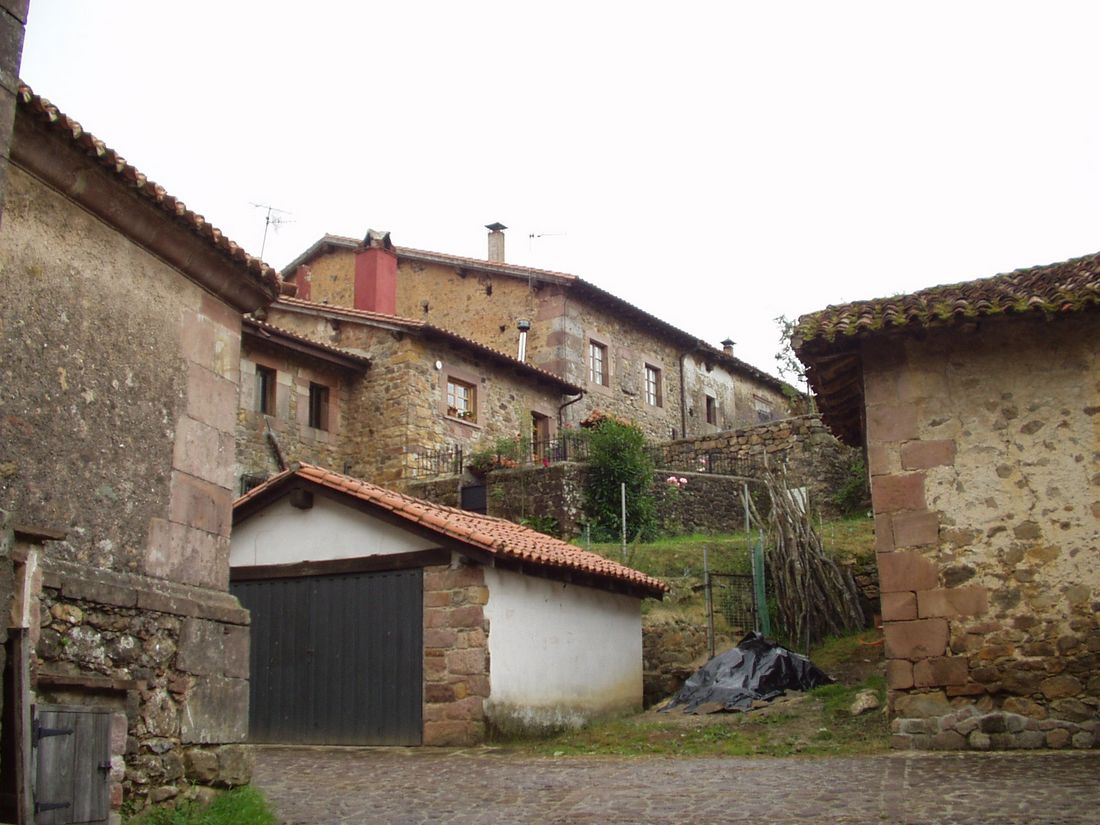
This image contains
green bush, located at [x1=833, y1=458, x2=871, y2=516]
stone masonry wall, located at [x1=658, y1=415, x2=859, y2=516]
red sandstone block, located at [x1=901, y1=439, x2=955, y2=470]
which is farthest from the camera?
stone masonry wall, located at [x1=658, y1=415, x2=859, y2=516]

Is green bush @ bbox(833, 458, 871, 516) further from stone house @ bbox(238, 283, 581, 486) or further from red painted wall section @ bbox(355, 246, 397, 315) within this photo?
red painted wall section @ bbox(355, 246, 397, 315)

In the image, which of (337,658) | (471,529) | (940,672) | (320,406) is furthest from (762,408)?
(940,672)

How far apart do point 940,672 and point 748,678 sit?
3.49 m

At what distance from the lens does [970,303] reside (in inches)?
377

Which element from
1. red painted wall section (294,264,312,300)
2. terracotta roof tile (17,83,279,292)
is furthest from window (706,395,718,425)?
terracotta roof tile (17,83,279,292)

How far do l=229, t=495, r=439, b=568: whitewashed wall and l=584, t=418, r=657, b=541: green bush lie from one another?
798 cm

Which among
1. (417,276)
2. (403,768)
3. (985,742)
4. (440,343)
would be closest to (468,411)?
(440,343)

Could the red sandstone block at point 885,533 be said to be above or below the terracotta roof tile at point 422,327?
below

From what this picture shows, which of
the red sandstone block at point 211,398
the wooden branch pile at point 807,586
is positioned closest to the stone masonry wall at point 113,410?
the red sandstone block at point 211,398

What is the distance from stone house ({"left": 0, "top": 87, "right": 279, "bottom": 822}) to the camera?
6.33 m

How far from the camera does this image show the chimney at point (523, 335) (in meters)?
26.3

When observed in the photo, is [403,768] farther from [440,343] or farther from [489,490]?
[440,343]

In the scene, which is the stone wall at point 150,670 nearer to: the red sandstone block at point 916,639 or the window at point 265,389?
the red sandstone block at point 916,639

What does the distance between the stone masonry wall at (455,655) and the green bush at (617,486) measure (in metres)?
8.33
